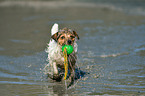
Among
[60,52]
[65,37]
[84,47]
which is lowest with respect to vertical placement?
[60,52]

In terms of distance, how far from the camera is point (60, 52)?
6504mm

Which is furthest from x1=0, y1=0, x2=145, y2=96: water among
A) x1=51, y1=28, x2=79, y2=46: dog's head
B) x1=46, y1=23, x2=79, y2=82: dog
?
x1=51, y1=28, x2=79, y2=46: dog's head

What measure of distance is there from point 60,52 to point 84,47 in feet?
12.9

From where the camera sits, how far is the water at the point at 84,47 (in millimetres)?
6293

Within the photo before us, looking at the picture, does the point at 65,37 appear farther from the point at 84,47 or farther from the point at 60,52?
the point at 84,47

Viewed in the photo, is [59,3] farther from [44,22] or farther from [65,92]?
[65,92]

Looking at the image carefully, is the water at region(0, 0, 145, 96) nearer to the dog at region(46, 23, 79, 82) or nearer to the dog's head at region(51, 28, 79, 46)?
the dog at region(46, 23, 79, 82)

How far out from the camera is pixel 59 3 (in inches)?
867

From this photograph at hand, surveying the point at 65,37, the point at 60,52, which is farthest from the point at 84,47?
the point at 65,37

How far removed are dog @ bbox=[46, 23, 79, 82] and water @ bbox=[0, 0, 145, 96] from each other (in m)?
0.23

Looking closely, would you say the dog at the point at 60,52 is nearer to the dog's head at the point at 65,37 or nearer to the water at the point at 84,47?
the dog's head at the point at 65,37

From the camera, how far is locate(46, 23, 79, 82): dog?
246 inches

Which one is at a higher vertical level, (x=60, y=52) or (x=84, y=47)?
(x=84, y=47)

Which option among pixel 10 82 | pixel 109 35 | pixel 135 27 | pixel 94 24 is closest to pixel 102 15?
pixel 94 24
